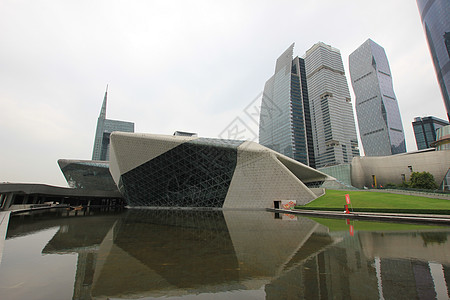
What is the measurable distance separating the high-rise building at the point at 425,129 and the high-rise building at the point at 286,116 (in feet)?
319

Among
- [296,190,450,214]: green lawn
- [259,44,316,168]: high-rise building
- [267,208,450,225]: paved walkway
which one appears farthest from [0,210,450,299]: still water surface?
[259,44,316,168]: high-rise building

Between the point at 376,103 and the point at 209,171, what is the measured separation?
497 feet

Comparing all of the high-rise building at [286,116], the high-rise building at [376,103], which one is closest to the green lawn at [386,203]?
the high-rise building at [286,116]

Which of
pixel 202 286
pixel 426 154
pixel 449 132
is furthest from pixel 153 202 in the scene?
pixel 449 132

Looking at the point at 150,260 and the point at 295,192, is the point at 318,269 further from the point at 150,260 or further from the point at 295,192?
the point at 295,192

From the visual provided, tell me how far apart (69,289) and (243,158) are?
2722cm

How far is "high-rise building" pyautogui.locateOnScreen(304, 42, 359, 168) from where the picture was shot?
129 m

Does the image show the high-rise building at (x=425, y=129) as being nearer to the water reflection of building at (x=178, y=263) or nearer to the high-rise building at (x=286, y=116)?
the high-rise building at (x=286, y=116)

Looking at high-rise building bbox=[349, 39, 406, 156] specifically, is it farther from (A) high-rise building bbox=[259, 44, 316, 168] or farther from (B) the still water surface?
(B) the still water surface

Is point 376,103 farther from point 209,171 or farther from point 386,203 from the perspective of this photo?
point 209,171

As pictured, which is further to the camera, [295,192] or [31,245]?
[295,192]

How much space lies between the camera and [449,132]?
53.1 meters

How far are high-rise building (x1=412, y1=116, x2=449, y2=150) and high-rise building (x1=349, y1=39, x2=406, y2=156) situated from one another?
40262mm

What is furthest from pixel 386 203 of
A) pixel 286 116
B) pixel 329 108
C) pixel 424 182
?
pixel 329 108
